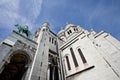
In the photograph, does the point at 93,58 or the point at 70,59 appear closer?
the point at 93,58

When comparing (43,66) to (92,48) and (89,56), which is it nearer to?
(89,56)

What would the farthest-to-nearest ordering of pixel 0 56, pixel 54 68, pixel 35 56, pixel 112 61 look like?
pixel 54 68 < pixel 35 56 < pixel 112 61 < pixel 0 56

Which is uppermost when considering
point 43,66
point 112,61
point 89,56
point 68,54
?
point 68,54

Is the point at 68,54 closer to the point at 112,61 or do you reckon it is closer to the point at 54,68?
the point at 54,68

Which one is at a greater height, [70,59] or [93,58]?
[70,59]

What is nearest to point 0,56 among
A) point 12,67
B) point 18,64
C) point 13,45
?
point 13,45

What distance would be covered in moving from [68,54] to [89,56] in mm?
4426

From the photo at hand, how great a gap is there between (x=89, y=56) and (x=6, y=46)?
35.7 ft

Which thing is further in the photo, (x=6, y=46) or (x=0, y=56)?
(x=6, y=46)

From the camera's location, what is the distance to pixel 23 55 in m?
12.0

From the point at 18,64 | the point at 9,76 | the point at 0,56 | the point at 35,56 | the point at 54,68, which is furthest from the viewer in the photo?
the point at 9,76

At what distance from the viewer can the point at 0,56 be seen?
8.73 meters

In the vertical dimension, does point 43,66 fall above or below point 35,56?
below

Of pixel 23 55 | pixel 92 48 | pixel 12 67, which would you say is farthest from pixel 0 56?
pixel 92 48
